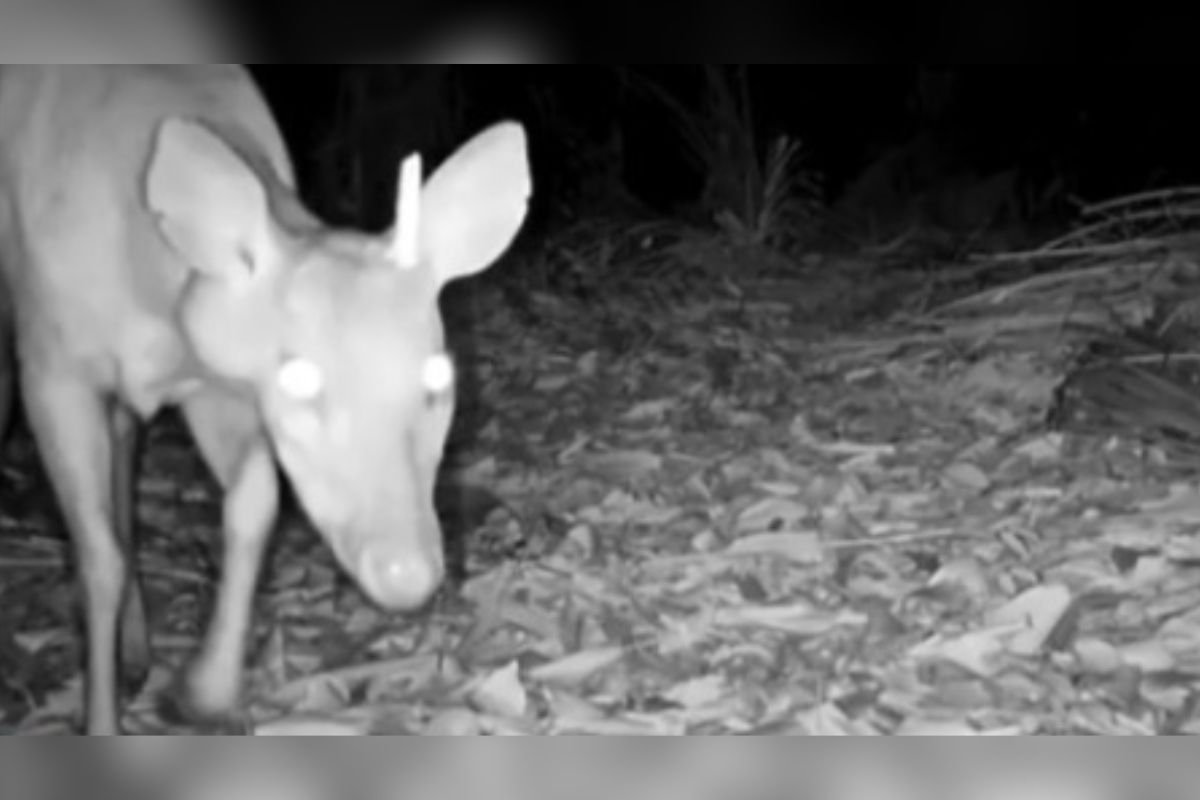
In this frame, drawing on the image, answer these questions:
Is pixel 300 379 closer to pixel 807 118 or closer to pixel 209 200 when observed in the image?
pixel 209 200

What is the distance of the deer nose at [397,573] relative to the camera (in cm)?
138

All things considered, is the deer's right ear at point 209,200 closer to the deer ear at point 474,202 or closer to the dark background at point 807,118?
the deer ear at point 474,202

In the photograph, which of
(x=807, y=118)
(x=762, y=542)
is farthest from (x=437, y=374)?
(x=807, y=118)

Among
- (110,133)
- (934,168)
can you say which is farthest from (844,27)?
(110,133)

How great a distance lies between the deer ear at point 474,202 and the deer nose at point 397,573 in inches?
7.3

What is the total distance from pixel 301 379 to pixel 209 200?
13 centimetres

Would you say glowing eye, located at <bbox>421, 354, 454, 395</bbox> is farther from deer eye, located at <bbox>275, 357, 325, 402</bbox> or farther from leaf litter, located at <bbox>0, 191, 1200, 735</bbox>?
leaf litter, located at <bbox>0, 191, 1200, 735</bbox>

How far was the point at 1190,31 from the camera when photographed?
5.51 feet

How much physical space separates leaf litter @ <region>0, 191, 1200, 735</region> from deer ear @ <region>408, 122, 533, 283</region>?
0.31 m

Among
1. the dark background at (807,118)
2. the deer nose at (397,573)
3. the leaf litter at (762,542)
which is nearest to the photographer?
the deer nose at (397,573)

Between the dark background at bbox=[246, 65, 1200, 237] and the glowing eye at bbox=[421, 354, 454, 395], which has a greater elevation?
the dark background at bbox=[246, 65, 1200, 237]

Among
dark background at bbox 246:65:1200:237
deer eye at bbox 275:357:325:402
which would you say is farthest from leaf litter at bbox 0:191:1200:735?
deer eye at bbox 275:357:325:402

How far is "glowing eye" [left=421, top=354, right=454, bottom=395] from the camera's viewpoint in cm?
141

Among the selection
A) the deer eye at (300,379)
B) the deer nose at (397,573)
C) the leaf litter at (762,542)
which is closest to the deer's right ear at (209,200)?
the deer eye at (300,379)
